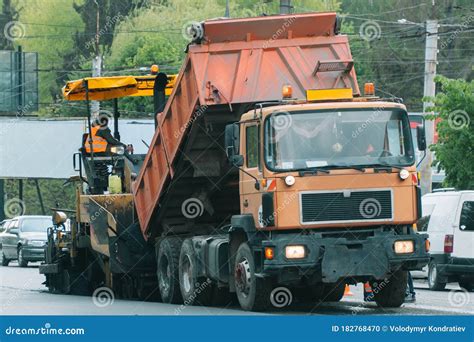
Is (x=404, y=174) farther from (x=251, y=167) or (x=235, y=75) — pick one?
(x=235, y=75)

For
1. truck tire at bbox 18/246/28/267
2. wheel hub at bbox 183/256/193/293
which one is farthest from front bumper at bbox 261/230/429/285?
truck tire at bbox 18/246/28/267

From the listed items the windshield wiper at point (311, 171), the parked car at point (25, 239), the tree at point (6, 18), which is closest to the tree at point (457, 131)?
the parked car at point (25, 239)

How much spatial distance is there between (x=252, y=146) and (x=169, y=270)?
379 cm

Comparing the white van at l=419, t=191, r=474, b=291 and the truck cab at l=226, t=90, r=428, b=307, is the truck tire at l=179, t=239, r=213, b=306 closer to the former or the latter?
the truck cab at l=226, t=90, r=428, b=307

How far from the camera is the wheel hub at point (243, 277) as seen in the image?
56.3 feet

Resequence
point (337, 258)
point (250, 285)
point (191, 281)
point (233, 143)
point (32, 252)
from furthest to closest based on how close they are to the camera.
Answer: point (32, 252) → point (191, 281) → point (233, 143) → point (250, 285) → point (337, 258)

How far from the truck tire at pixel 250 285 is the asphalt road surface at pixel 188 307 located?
20 centimetres

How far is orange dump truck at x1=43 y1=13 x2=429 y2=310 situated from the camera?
16.6 meters

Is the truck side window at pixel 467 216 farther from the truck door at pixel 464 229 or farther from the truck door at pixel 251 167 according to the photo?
the truck door at pixel 251 167

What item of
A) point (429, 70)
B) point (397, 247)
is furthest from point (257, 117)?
point (429, 70)

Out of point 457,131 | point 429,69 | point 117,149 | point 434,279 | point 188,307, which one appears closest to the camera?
point 188,307

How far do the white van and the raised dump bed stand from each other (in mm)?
6476

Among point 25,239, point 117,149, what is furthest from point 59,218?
point 25,239

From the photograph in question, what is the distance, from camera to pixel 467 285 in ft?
85.1
